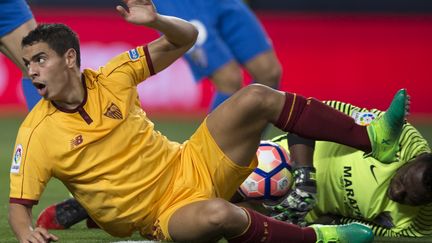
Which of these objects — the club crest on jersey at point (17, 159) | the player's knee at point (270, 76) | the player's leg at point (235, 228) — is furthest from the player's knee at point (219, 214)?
the player's knee at point (270, 76)

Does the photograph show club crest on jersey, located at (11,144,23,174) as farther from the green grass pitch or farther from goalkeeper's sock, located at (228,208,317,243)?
goalkeeper's sock, located at (228,208,317,243)

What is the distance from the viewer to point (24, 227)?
446 centimetres

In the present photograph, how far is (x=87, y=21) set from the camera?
1266cm

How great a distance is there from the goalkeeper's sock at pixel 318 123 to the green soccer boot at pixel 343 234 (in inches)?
16.3

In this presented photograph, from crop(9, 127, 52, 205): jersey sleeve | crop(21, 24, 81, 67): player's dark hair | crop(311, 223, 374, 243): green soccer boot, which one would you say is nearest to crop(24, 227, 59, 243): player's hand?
crop(9, 127, 52, 205): jersey sleeve

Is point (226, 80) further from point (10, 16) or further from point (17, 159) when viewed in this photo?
point (17, 159)

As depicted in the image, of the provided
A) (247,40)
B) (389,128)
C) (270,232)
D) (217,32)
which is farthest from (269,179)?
(217,32)

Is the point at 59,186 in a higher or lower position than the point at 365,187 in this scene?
lower

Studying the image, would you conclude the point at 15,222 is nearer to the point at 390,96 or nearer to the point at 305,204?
the point at 305,204

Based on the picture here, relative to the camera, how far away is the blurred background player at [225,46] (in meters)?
7.56

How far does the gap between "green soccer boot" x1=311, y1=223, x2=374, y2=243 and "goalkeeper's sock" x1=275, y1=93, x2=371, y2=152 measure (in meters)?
0.41

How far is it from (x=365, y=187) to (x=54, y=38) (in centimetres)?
166

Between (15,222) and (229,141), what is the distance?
96 centimetres

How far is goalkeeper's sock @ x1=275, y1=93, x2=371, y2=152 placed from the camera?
4762 mm
